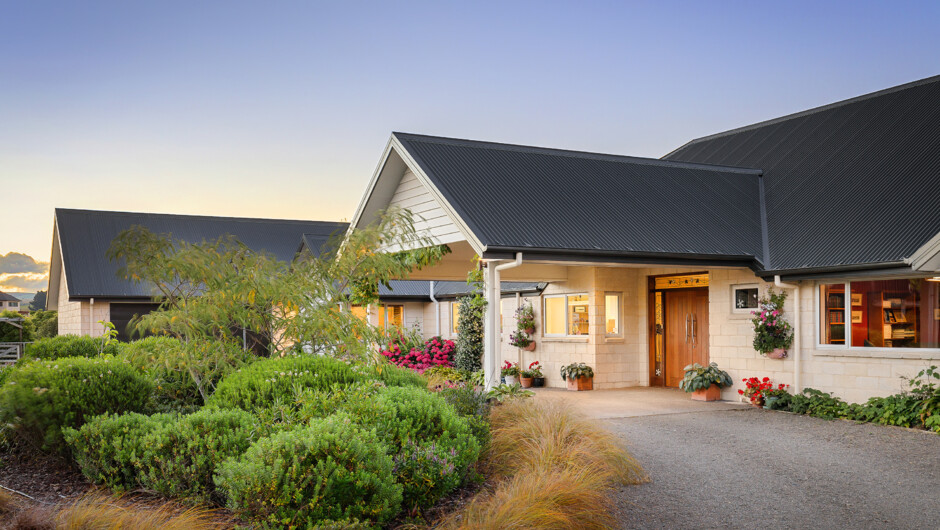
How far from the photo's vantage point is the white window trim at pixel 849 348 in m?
11.4

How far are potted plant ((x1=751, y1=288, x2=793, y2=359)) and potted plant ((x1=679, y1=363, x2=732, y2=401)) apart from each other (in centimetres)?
102

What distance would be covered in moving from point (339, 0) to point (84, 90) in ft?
18.4

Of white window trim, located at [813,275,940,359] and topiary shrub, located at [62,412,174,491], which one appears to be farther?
white window trim, located at [813,275,940,359]

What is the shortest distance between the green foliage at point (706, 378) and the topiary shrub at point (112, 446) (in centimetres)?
987

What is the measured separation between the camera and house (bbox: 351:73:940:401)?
11734mm

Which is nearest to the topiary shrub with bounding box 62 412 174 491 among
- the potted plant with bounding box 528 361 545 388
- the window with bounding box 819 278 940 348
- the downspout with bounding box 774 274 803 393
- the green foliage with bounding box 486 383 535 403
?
the green foliage with bounding box 486 383 535 403

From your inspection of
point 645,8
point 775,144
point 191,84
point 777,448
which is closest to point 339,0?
point 191,84

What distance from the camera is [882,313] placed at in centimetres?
1195

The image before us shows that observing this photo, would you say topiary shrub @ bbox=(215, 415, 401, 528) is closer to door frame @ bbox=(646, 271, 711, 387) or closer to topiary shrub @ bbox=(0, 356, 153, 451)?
topiary shrub @ bbox=(0, 356, 153, 451)

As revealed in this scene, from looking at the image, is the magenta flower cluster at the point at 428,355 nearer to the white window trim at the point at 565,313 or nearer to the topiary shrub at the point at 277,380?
the white window trim at the point at 565,313

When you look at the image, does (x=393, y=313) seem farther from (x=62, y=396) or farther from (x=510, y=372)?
(x=62, y=396)

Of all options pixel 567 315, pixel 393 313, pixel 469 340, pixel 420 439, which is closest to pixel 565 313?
pixel 567 315

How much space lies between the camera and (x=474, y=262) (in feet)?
55.3

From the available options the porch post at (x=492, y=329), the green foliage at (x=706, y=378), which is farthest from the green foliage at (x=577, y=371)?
the porch post at (x=492, y=329)
